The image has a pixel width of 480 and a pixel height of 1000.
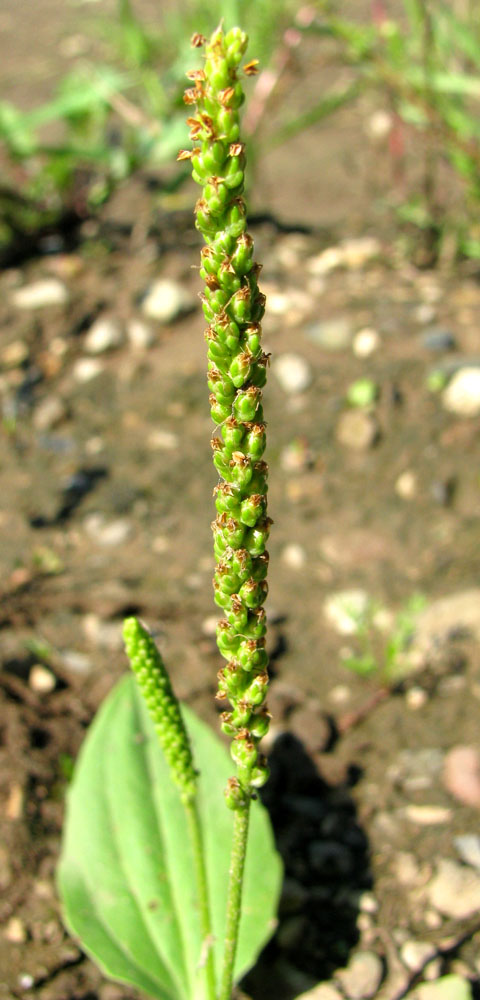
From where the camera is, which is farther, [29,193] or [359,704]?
[29,193]

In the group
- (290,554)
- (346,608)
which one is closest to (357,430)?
(290,554)

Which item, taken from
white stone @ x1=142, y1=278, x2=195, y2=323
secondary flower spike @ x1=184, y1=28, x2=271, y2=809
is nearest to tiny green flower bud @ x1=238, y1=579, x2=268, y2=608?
secondary flower spike @ x1=184, y1=28, x2=271, y2=809

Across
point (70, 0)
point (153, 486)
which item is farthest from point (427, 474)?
point (70, 0)

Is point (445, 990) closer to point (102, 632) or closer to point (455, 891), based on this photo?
point (455, 891)

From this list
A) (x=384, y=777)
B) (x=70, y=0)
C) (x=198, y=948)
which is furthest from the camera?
(x=70, y=0)

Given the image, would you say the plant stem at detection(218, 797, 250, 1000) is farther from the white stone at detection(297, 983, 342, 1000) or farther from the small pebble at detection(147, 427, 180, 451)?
the small pebble at detection(147, 427, 180, 451)

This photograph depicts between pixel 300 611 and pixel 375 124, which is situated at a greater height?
pixel 375 124

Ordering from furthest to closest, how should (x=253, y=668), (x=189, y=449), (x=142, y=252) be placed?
(x=142, y=252) → (x=189, y=449) → (x=253, y=668)

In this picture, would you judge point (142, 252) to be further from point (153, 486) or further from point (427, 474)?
point (427, 474)
